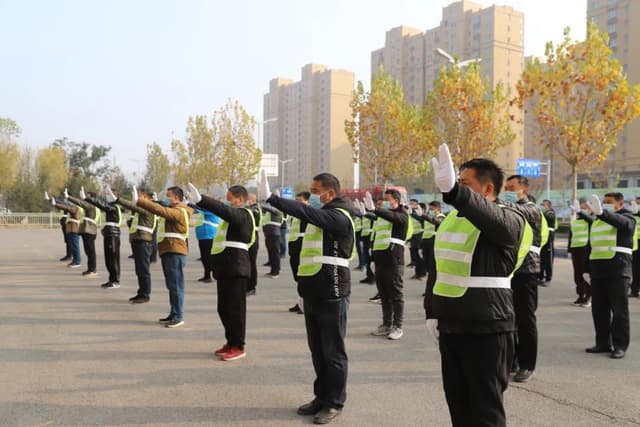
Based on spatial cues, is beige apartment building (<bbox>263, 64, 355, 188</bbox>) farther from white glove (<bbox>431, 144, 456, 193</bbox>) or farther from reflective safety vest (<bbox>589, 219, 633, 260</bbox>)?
white glove (<bbox>431, 144, 456, 193</bbox>)

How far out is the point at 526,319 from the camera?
19.7 feet

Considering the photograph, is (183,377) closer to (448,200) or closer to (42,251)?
(448,200)

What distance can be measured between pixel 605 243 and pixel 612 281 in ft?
1.52

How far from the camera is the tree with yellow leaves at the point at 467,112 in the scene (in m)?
26.0

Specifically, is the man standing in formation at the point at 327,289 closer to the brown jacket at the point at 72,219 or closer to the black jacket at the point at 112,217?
the black jacket at the point at 112,217

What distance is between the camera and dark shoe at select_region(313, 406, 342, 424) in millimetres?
4648

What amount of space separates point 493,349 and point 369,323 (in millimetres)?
5484

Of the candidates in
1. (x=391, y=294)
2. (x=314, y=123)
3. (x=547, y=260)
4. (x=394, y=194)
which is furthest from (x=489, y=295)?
(x=314, y=123)

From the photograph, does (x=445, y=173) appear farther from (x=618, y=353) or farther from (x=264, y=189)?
(x=618, y=353)

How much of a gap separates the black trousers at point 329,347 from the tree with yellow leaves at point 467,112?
21.8 m

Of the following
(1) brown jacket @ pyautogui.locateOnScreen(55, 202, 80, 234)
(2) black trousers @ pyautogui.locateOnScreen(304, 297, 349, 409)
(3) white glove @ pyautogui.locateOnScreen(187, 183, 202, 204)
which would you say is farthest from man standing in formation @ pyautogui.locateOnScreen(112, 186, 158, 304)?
(2) black trousers @ pyautogui.locateOnScreen(304, 297, 349, 409)

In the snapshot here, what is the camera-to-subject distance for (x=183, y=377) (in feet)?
19.1

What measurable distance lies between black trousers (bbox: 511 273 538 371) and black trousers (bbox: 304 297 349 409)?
6.69 feet

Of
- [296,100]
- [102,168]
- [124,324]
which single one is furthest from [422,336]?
[296,100]
